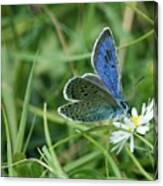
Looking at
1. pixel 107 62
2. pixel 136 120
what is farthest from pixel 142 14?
pixel 136 120

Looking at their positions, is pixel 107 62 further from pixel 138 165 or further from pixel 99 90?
pixel 138 165

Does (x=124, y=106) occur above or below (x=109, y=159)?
above

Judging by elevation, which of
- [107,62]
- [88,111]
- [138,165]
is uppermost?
[107,62]

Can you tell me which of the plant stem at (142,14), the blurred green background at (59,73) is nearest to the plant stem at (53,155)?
the blurred green background at (59,73)

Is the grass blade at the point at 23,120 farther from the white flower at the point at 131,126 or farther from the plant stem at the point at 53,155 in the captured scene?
the white flower at the point at 131,126

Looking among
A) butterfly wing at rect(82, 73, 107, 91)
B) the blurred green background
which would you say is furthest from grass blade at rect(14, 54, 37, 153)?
butterfly wing at rect(82, 73, 107, 91)

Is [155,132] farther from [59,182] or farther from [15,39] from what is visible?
[15,39]
